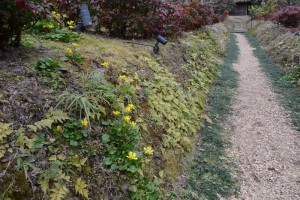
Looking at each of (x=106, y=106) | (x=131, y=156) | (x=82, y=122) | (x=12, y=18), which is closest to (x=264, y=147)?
(x=131, y=156)

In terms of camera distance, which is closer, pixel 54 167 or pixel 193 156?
pixel 54 167

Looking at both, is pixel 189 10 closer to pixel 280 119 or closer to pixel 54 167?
pixel 280 119

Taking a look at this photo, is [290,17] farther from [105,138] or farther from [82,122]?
[82,122]

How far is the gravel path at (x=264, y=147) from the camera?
361 cm

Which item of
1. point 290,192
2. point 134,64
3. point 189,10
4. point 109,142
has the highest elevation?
point 189,10

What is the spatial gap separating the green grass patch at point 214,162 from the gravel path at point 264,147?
180mm

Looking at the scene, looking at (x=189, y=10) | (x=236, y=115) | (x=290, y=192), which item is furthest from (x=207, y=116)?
(x=189, y=10)

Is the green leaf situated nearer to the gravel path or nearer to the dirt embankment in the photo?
the dirt embankment

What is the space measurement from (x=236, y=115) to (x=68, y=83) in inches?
158

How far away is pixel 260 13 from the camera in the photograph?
85.7ft

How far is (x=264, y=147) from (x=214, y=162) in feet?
3.74

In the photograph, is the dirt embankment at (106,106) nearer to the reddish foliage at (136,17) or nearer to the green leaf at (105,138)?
the green leaf at (105,138)

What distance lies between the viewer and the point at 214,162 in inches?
161

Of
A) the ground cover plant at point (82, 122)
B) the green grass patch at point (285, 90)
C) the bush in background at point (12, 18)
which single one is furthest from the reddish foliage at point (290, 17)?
the bush in background at point (12, 18)
